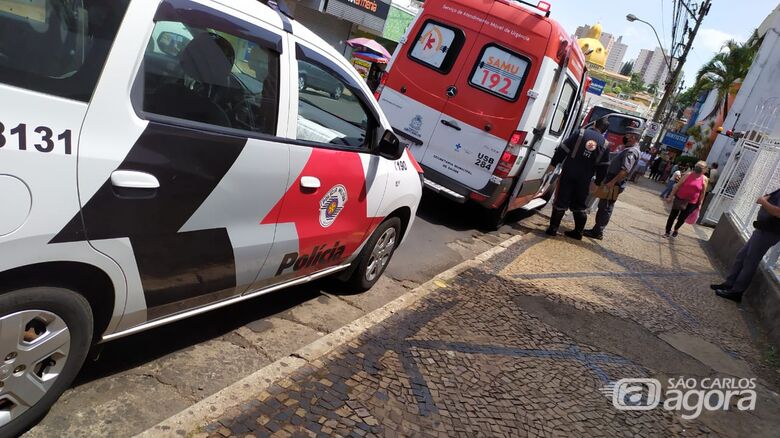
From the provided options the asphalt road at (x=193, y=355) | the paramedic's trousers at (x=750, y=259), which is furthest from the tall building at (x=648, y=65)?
the asphalt road at (x=193, y=355)

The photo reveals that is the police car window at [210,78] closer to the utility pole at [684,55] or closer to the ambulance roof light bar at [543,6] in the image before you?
the ambulance roof light bar at [543,6]

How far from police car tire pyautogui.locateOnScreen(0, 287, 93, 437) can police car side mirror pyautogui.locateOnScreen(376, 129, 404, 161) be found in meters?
2.22

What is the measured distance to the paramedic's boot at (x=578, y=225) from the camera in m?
8.79

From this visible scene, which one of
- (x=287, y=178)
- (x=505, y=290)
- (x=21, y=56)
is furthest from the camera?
(x=505, y=290)

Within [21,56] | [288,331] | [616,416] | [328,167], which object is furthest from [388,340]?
[21,56]

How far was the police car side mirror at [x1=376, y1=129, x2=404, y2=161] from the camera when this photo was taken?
3977 mm

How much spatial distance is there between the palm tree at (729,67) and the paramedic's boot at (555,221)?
2949 centimetres

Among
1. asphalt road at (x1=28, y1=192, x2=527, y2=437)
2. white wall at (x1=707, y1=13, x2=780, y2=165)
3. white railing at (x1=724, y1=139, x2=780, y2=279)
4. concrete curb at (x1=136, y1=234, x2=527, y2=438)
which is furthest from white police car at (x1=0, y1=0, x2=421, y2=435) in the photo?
white wall at (x1=707, y1=13, x2=780, y2=165)

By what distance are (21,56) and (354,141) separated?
2177 millimetres

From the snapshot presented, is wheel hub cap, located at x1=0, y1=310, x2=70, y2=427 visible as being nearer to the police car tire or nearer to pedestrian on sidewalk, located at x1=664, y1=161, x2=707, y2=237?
the police car tire

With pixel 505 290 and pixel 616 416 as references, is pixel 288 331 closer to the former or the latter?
pixel 616 416

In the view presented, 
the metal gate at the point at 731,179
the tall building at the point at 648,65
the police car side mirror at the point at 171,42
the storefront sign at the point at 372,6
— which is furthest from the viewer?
the tall building at the point at 648,65

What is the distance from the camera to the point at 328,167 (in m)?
3.39

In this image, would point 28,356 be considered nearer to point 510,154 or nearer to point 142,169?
point 142,169
